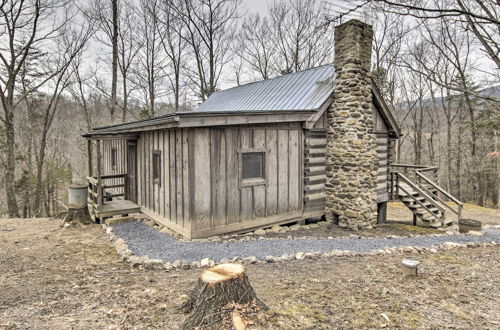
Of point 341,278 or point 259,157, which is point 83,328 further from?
point 259,157

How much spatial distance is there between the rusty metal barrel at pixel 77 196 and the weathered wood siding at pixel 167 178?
1633 millimetres

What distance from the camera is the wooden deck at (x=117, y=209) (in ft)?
29.6

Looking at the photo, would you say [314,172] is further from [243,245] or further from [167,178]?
[167,178]

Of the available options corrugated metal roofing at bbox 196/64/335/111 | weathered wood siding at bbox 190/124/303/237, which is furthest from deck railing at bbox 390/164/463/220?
weathered wood siding at bbox 190/124/303/237

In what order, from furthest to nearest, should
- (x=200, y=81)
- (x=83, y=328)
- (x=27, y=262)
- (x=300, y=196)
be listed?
(x=200, y=81)
(x=300, y=196)
(x=27, y=262)
(x=83, y=328)

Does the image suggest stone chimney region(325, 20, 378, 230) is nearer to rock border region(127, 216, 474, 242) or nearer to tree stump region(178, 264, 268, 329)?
rock border region(127, 216, 474, 242)

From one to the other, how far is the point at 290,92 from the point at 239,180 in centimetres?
526

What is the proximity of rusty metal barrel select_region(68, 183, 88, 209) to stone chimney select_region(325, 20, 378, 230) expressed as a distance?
776cm

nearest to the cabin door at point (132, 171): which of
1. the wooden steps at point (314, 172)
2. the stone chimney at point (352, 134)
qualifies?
the wooden steps at point (314, 172)

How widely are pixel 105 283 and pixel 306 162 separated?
6.45m

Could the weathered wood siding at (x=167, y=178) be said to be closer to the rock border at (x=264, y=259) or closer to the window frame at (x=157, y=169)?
the window frame at (x=157, y=169)

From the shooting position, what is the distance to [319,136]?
32.4ft

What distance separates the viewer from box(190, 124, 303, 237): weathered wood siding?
7.30 m

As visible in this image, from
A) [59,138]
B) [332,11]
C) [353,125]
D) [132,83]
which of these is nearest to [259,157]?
[353,125]
